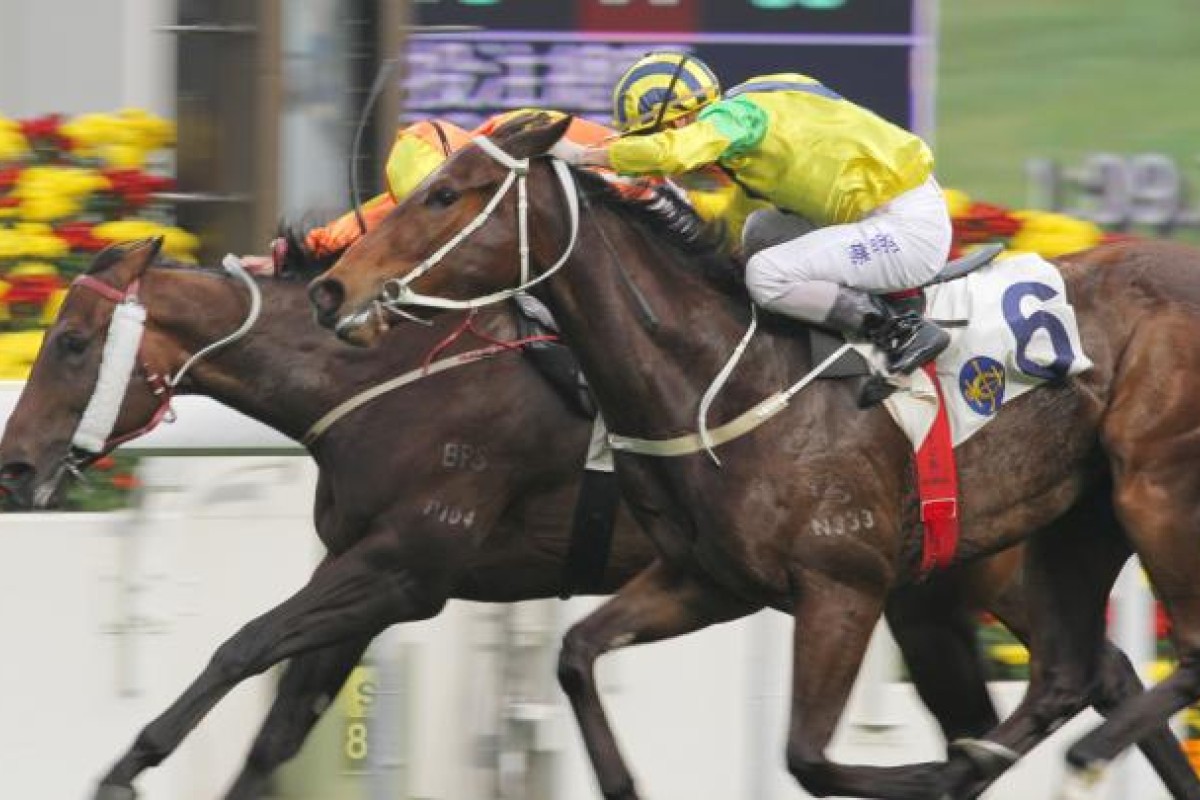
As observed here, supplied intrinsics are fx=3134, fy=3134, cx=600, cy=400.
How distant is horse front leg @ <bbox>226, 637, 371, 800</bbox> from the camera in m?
7.45

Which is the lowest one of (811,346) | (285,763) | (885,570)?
(285,763)

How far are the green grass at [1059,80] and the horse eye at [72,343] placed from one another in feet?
19.4

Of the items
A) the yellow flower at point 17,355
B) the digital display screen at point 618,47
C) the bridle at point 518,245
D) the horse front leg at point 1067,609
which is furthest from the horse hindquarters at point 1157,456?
the yellow flower at point 17,355

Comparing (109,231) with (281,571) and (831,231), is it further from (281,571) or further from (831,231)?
(831,231)

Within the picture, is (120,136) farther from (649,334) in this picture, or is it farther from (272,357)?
(649,334)

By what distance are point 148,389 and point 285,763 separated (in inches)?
38.7

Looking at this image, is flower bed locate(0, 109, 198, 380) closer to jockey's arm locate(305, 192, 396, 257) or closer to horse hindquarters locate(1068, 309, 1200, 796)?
jockey's arm locate(305, 192, 396, 257)

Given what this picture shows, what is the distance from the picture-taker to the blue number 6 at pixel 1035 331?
7066 mm

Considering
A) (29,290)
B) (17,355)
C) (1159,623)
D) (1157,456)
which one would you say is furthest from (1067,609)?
(29,290)

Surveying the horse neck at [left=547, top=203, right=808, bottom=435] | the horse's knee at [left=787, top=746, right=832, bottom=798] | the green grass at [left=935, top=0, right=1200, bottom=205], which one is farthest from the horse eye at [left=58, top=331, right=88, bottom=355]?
the green grass at [left=935, top=0, right=1200, bottom=205]

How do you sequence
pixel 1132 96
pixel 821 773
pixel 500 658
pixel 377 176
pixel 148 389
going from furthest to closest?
pixel 1132 96, pixel 377 176, pixel 500 658, pixel 148 389, pixel 821 773

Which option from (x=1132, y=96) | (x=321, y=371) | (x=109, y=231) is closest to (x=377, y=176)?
(x=109, y=231)

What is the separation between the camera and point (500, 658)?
797 cm

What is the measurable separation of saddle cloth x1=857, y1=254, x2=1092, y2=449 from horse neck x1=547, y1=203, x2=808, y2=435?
0.33 meters
